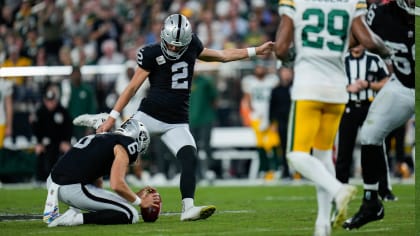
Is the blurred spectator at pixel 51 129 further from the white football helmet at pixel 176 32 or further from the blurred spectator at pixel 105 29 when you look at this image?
the white football helmet at pixel 176 32

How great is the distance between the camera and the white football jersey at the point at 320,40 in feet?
24.0

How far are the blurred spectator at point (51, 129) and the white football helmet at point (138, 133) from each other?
7554 mm

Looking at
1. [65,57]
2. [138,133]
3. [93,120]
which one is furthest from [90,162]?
[65,57]

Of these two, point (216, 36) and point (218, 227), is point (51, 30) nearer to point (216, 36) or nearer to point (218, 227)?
point (216, 36)

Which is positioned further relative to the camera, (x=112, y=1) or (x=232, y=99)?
(x=112, y=1)

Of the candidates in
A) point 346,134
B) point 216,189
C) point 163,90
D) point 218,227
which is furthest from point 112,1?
point 218,227

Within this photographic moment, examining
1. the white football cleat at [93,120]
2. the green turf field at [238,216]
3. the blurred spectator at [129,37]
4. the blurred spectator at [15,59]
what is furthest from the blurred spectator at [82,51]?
the white football cleat at [93,120]

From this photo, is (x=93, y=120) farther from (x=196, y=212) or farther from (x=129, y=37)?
(x=129, y=37)

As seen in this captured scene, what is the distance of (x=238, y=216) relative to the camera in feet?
32.6

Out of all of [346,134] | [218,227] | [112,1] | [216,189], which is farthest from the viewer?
[112,1]

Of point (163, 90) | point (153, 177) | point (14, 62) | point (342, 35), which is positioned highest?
point (342, 35)

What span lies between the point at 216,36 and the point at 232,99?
60.0 inches

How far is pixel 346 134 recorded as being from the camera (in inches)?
466

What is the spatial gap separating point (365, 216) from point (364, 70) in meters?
4.26
